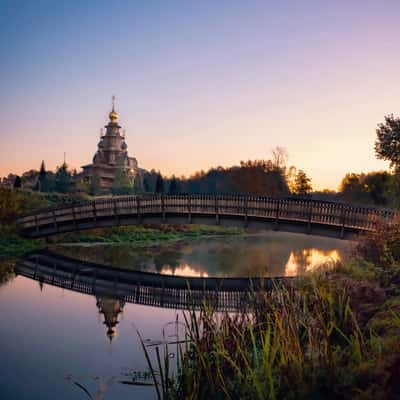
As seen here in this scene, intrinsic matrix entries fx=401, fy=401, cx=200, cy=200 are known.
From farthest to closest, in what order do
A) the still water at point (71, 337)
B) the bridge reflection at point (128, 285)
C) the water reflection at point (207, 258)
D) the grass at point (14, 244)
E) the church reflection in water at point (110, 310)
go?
the grass at point (14, 244), the water reflection at point (207, 258), the bridge reflection at point (128, 285), the church reflection in water at point (110, 310), the still water at point (71, 337)

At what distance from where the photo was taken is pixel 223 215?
22344 mm

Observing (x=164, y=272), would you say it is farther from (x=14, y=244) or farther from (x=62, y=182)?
(x=62, y=182)

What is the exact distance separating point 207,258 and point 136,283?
301 inches

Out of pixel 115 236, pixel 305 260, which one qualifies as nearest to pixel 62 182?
pixel 115 236

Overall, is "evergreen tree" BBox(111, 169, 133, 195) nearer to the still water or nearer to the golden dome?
the golden dome

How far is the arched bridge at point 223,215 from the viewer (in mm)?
18859

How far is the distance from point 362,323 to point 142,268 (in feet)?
43.5

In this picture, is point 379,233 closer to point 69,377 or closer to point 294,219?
point 294,219

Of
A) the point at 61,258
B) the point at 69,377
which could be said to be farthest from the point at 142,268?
the point at 69,377

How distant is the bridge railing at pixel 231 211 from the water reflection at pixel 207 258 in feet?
6.70

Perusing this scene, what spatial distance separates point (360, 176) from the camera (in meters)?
68.8

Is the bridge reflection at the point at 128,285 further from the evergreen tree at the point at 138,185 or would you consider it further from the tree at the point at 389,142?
the evergreen tree at the point at 138,185

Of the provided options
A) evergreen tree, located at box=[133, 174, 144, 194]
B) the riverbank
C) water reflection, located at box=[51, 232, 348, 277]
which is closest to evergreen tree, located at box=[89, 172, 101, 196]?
evergreen tree, located at box=[133, 174, 144, 194]

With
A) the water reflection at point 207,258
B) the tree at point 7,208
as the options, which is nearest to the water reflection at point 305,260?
the water reflection at point 207,258
